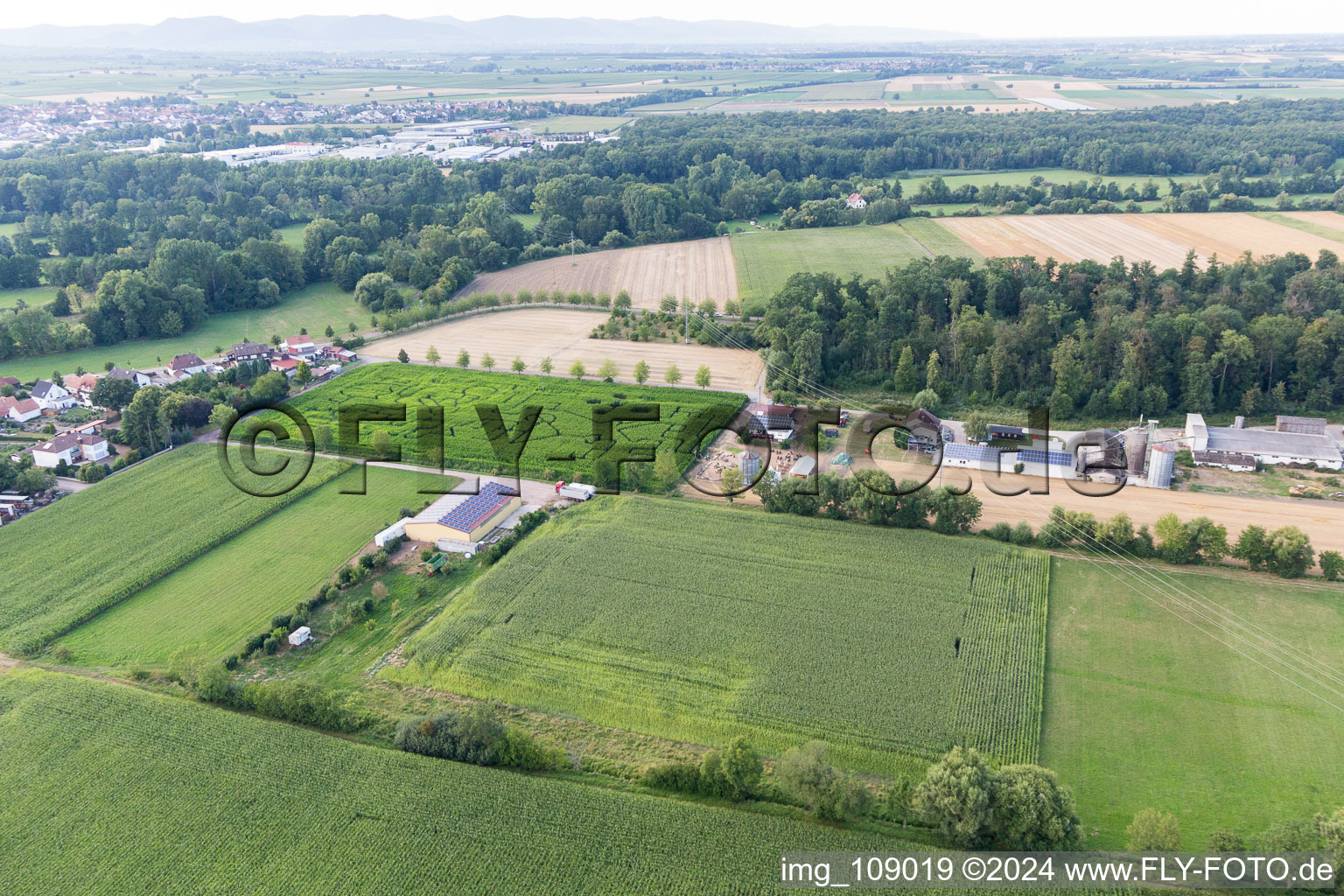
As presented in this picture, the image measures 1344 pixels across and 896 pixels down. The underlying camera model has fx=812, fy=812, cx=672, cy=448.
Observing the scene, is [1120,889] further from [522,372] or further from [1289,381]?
[522,372]

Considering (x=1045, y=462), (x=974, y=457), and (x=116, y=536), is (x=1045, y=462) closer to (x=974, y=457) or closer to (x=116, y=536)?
(x=974, y=457)

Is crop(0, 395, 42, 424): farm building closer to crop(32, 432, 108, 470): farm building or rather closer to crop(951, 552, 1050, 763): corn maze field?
crop(32, 432, 108, 470): farm building

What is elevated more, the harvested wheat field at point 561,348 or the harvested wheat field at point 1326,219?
the harvested wheat field at point 1326,219

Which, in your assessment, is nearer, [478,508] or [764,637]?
[764,637]

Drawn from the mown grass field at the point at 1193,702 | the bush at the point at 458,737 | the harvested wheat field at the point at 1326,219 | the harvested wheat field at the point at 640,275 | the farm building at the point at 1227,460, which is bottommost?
the mown grass field at the point at 1193,702

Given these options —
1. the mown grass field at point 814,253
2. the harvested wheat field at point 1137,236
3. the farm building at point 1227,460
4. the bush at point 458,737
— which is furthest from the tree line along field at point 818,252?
the bush at point 458,737

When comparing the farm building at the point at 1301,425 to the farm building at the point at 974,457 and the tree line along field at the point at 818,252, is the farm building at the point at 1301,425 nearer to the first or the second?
the farm building at the point at 974,457

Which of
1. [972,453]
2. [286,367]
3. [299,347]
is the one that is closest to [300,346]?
[299,347]

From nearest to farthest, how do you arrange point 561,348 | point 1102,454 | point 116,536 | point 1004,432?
1. point 116,536
2. point 1102,454
3. point 1004,432
4. point 561,348
